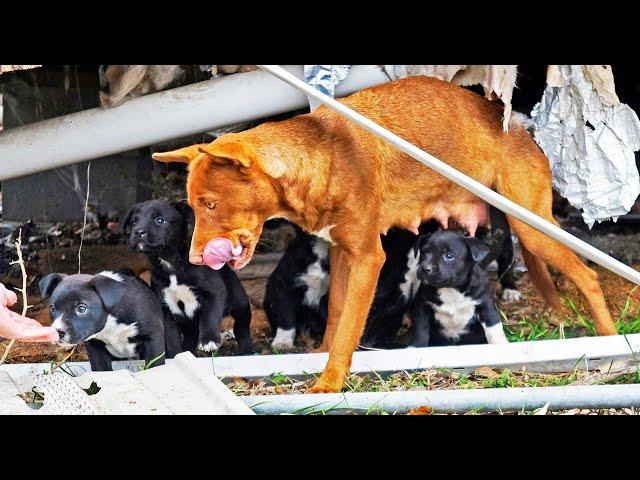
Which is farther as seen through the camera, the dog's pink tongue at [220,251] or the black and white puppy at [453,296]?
the black and white puppy at [453,296]

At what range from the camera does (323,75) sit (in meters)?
5.52

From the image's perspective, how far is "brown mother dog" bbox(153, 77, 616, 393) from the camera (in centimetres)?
485

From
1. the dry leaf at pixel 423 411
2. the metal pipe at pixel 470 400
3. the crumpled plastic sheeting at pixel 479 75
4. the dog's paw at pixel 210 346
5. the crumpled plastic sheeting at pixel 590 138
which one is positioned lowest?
the dog's paw at pixel 210 346

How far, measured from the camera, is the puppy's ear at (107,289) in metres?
5.17

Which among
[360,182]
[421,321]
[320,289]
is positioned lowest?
[421,321]

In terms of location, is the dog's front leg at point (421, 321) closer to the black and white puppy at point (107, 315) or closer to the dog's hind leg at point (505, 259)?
the dog's hind leg at point (505, 259)

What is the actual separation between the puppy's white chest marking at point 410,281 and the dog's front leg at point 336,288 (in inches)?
20.6

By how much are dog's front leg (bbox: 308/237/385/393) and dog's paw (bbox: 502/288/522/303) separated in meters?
1.74

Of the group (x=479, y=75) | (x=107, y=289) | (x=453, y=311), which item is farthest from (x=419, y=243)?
Result: (x=107, y=289)

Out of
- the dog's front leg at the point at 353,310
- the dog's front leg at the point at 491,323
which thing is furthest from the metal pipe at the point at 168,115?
the dog's front leg at the point at 491,323

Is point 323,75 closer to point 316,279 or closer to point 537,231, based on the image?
point 316,279

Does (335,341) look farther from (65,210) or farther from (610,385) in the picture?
(65,210)

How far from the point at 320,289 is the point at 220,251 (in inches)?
49.8

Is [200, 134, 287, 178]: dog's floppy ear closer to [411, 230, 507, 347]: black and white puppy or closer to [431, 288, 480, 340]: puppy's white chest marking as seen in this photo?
[411, 230, 507, 347]: black and white puppy
